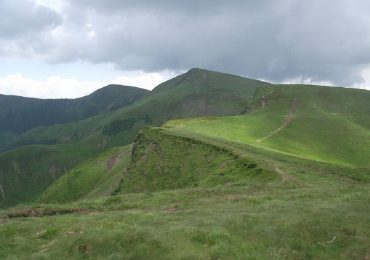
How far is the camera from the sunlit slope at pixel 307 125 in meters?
96.1

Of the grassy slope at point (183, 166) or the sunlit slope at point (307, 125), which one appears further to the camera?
the sunlit slope at point (307, 125)

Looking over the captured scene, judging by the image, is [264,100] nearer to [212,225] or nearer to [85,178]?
[85,178]

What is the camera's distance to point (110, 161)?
149250 millimetres

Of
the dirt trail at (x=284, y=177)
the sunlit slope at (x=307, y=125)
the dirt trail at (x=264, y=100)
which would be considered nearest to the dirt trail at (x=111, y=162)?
the sunlit slope at (x=307, y=125)

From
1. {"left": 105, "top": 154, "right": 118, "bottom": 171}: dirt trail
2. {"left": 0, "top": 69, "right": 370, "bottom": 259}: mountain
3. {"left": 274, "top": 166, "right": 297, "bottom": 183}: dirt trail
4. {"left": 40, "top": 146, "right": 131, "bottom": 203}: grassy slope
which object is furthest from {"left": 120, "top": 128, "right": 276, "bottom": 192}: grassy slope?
{"left": 105, "top": 154, "right": 118, "bottom": 171}: dirt trail

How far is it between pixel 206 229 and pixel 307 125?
325ft

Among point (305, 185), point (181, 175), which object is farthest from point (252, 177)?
point (181, 175)

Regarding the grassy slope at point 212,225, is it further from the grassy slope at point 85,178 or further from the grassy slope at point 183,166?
the grassy slope at point 85,178

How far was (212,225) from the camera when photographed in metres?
26.2

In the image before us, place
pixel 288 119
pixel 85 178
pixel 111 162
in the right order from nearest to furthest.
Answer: pixel 288 119, pixel 85 178, pixel 111 162

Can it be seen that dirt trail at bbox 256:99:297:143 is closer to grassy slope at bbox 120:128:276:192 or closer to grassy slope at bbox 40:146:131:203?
grassy slope at bbox 120:128:276:192

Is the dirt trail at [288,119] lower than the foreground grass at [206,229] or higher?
higher

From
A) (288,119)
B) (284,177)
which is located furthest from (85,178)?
(284,177)

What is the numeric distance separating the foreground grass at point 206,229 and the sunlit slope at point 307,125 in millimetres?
51515
